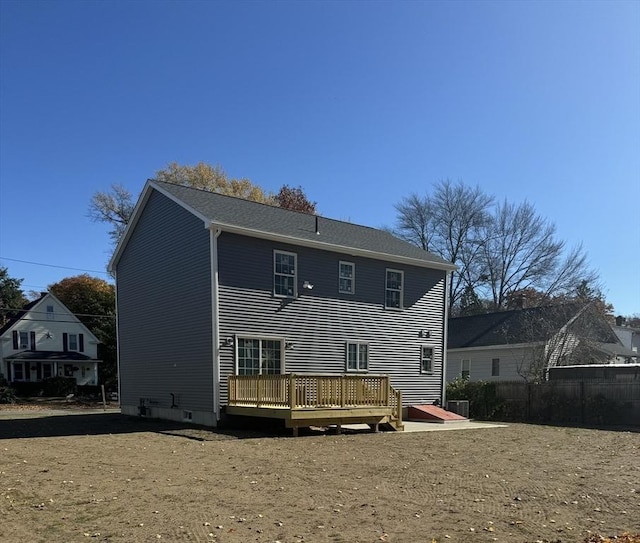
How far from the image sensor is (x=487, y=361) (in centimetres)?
3044

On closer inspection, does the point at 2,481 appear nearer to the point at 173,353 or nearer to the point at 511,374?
the point at 173,353

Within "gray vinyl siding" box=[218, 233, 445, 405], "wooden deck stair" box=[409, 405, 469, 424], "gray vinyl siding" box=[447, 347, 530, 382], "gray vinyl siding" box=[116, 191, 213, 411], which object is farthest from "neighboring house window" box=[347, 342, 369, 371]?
"gray vinyl siding" box=[447, 347, 530, 382]

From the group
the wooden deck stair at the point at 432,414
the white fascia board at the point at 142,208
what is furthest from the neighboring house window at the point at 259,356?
the wooden deck stair at the point at 432,414

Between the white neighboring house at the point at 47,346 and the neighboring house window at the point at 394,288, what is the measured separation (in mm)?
28662

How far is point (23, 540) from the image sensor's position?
17.2 feet

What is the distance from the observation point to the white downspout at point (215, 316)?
1534 cm

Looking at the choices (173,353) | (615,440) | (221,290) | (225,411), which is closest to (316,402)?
(225,411)

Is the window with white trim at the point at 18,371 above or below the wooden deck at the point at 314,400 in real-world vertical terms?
below

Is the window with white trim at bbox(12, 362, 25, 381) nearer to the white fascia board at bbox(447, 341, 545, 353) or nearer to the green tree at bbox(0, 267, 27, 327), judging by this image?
the green tree at bbox(0, 267, 27, 327)

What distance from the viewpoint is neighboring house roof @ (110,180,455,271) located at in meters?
16.5

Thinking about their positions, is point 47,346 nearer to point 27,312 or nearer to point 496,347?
point 27,312

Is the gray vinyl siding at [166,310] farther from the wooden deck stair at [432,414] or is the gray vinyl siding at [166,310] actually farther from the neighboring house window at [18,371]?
the neighboring house window at [18,371]

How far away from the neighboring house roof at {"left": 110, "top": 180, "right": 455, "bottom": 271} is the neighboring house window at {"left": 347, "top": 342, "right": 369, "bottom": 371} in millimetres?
3126

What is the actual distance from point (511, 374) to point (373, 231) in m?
11.8
